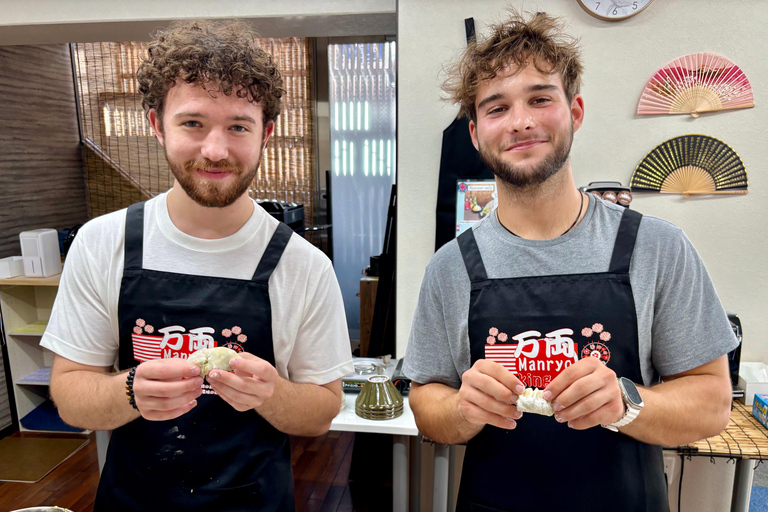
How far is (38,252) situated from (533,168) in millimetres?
4077

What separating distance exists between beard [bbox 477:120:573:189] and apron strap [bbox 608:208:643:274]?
22cm

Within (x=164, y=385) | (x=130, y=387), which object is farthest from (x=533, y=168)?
(x=130, y=387)

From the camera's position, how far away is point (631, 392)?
103 cm

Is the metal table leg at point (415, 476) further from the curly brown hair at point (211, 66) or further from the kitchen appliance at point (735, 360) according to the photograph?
the curly brown hair at point (211, 66)

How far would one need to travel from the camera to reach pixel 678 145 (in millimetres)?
2459

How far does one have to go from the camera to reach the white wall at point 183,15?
273 cm

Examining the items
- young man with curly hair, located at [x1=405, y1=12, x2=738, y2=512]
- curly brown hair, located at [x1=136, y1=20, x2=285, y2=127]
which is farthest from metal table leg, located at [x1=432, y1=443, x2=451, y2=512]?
curly brown hair, located at [x1=136, y1=20, x2=285, y2=127]

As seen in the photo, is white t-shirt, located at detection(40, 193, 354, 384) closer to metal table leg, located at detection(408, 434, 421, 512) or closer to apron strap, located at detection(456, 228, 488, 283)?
apron strap, located at detection(456, 228, 488, 283)

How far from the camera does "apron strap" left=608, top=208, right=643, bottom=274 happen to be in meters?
1.21

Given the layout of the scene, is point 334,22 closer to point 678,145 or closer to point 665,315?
point 678,145

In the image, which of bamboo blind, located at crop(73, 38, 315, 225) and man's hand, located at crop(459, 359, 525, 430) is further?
bamboo blind, located at crop(73, 38, 315, 225)

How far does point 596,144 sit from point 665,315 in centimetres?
158

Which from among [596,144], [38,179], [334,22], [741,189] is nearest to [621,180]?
[596,144]

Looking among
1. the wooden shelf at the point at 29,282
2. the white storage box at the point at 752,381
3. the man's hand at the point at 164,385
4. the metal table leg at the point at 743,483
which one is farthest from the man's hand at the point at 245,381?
the wooden shelf at the point at 29,282
